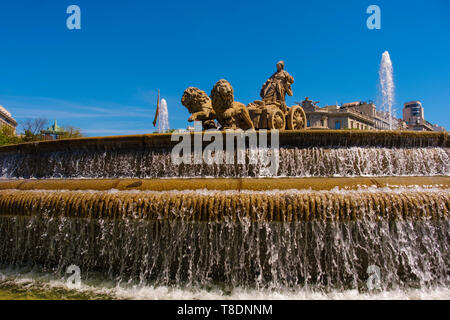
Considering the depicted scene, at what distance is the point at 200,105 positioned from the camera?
965 cm

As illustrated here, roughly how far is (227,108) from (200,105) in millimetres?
1908

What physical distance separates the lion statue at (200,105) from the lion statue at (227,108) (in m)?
1.31

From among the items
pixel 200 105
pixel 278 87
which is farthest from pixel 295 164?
pixel 278 87

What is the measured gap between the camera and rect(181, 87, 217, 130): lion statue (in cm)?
936

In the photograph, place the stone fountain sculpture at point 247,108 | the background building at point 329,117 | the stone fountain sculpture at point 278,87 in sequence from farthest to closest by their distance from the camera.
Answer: the background building at point 329,117, the stone fountain sculpture at point 278,87, the stone fountain sculpture at point 247,108

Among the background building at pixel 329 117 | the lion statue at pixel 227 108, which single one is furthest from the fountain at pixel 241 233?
the background building at pixel 329 117

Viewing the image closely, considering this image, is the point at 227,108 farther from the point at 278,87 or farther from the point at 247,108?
the point at 278,87

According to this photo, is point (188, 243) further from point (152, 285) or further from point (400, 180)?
point (400, 180)

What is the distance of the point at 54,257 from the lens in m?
4.93

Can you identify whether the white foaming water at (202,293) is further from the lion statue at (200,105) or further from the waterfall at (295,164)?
the lion statue at (200,105)

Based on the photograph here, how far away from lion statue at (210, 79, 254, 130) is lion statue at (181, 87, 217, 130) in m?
1.31

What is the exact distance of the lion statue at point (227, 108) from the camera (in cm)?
779

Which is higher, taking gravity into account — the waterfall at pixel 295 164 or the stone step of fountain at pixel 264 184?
the waterfall at pixel 295 164
